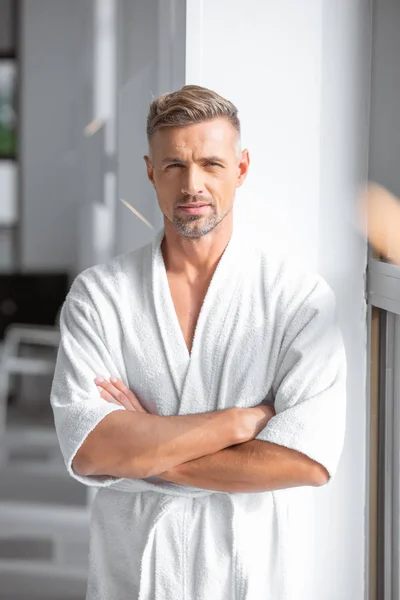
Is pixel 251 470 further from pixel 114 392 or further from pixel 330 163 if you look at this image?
pixel 330 163

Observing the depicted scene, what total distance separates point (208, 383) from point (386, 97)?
587 mm

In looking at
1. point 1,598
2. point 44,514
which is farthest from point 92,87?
point 1,598

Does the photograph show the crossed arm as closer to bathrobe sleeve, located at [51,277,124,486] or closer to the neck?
bathrobe sleeve, located at [51,277,124,486]

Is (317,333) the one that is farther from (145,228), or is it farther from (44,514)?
(44,514)

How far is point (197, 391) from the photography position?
1.13 m

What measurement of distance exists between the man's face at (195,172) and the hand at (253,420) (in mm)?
254

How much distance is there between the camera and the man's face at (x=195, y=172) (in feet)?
3.54

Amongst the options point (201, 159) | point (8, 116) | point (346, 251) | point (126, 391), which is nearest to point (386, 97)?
point (346, 251)

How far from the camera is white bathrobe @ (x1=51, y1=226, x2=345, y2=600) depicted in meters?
1.11

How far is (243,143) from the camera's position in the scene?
1.35 metres

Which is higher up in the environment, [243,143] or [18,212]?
[243,143]

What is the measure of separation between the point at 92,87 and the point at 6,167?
1074mm

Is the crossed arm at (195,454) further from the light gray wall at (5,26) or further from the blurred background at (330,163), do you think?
the light gray wall at (5,26)

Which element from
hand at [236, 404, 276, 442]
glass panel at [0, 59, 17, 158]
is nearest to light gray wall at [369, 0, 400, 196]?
hand at [236, 404, 276, 442]
